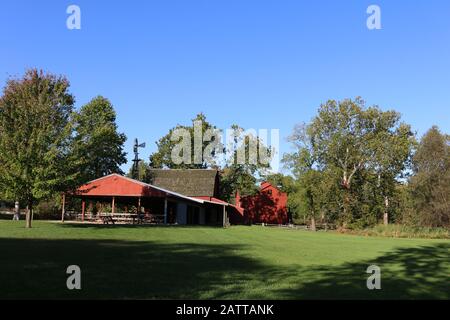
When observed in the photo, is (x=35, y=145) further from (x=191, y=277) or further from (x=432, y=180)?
(x=432, y=180)

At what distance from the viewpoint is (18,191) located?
26.6 metres

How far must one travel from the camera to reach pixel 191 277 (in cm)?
1005

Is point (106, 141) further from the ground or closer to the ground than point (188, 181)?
further from the ground

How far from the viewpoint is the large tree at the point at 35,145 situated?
2636cm

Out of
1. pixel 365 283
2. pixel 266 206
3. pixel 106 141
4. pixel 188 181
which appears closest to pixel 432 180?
pixel 266 206

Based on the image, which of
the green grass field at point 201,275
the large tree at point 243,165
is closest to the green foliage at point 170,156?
the large tree at point 243,165

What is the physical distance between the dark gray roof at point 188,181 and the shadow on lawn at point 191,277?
40.7m

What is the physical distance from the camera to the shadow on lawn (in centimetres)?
822

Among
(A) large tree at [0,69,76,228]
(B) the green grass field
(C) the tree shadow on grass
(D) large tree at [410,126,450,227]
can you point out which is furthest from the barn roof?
(D) large tree at [410,126,450,227]

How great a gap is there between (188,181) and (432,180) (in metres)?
29.0

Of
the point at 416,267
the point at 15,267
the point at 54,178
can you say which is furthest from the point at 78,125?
the point at 416,267

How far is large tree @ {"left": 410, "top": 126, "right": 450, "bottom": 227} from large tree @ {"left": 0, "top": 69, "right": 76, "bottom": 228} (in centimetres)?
4194

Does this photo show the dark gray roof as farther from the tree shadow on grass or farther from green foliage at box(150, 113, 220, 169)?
the tree shadow on grass
